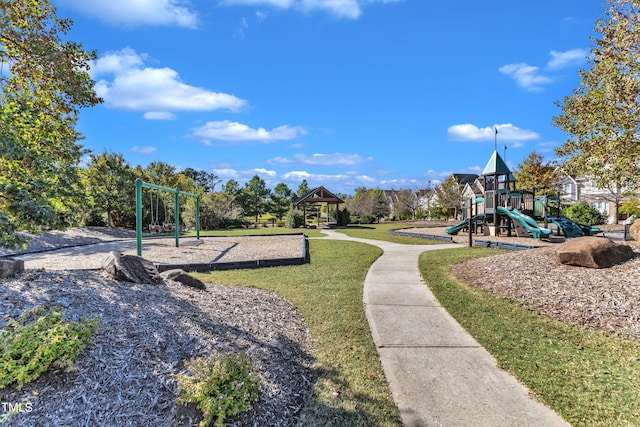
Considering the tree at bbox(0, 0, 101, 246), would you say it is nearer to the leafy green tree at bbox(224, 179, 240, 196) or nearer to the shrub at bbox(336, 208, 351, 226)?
the shrub at bbox(336, 208, 351, 226)

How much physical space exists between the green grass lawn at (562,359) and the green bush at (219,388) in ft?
8.14

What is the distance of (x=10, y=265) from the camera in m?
3.73

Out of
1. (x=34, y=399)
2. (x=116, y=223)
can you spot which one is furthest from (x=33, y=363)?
(x=116, y=223)

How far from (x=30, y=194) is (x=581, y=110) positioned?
942 centimetres

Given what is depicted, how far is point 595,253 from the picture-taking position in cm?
621

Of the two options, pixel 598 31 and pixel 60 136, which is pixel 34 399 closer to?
pixel 60 136

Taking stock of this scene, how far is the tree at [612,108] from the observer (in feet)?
20.9

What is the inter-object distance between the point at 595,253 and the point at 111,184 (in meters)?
23.7

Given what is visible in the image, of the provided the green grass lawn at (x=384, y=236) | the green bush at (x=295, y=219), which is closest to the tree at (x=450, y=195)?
the green grass lawn at (x=384, y=236)

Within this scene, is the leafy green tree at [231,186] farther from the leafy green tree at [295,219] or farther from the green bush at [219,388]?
the green bush at [219,388]

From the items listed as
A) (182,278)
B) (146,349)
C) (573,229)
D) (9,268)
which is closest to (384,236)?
(573,229)

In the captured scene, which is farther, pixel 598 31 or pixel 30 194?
pixel 598 31

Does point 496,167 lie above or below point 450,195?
above

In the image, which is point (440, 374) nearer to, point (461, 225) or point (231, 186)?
point (461, 225)
